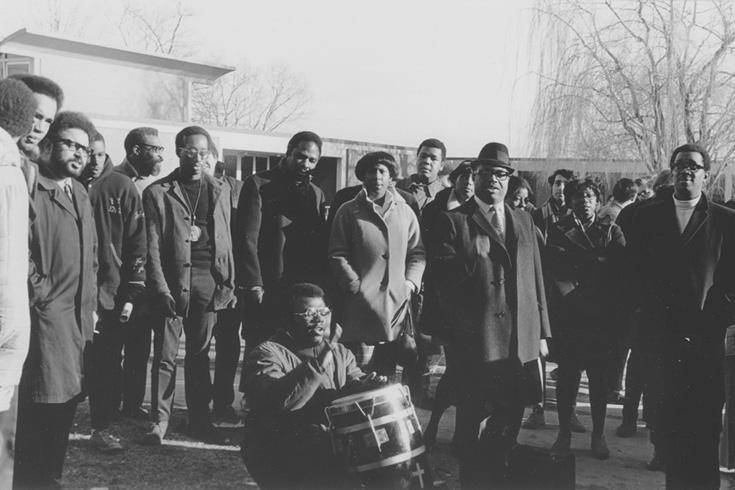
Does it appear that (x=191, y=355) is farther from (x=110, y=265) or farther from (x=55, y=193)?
(x=55, y=193)

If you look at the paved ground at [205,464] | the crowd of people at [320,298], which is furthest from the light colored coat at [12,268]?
the paved ground at [205,464]

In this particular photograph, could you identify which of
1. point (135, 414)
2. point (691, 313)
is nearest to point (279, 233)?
point (135, 414)

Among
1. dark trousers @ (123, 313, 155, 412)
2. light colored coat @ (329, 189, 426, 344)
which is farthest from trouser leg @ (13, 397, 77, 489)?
light colored coat @ (329, 189, 426, 344)

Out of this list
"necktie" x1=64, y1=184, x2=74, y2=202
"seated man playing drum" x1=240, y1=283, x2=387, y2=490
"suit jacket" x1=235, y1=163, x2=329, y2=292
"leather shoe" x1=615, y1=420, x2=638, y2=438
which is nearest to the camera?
"seated man playing drum" x1=240, y1=283, x2=387, y2=490

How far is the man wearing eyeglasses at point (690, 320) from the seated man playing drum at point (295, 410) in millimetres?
1775

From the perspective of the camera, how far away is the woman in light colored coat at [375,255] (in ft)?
17.2

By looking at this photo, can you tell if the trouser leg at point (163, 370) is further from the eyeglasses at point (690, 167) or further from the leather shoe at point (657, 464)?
the eyeglasses at point (690, 167)

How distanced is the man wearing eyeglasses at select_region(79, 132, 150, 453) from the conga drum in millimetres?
1967

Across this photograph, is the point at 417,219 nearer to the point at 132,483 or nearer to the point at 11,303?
the point at 132,483

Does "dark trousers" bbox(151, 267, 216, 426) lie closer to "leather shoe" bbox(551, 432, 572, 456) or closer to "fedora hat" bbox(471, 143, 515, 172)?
"fedora hat" bbox(471, 143, 515, 172)

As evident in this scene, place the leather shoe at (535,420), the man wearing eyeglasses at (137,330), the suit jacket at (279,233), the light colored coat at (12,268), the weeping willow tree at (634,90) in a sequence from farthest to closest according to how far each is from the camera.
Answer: the weeping willow tree at (634,90), the leather shoe at (535,420), the man wearing eyeglasses at (137,330), the suit jacket at (279,233), the light colored coat at (12,268)

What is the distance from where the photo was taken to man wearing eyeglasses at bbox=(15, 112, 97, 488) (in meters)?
3.62

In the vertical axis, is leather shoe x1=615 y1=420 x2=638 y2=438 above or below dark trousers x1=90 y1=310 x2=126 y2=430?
below

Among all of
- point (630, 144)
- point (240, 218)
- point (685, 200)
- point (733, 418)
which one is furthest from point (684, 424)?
point (630, 144)
